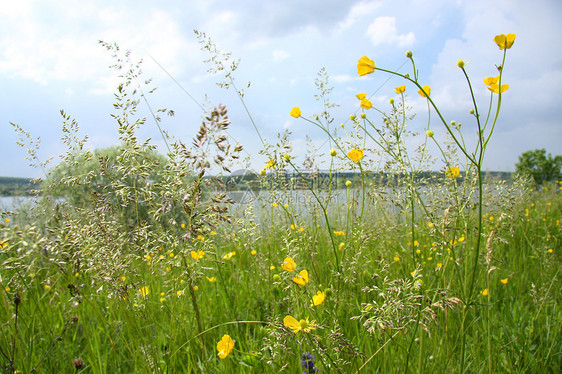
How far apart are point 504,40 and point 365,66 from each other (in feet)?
1.42

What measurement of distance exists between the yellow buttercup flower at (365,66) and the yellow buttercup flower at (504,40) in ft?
1.25

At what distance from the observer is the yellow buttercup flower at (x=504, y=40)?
1050mm

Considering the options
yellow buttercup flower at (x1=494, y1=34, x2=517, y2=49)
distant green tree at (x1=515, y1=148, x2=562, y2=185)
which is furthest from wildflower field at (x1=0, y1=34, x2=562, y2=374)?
distant green tree at (x1=515, y1=148, x2=562, y2=185)

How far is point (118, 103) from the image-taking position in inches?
59.4

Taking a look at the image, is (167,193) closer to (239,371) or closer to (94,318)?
(239,371)

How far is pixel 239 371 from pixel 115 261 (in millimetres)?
724

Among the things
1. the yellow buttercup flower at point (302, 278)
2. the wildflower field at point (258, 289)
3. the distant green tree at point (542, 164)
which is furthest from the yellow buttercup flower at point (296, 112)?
the distant green tree at point (542, 164)

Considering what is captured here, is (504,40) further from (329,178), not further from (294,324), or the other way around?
(329,178)

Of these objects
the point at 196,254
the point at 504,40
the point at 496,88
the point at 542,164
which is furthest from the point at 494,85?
the point at 542,164

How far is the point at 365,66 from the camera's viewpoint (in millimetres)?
1086

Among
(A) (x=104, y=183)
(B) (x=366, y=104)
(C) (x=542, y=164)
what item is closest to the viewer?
(B) (x=366, y=104)

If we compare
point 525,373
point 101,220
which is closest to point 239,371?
point 101,220

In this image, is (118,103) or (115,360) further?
(115,360)

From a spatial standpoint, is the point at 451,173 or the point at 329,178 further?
the point at 329,178
